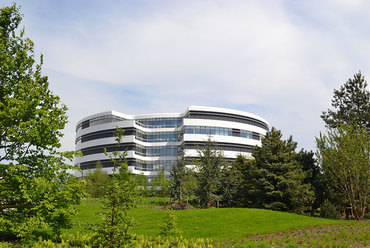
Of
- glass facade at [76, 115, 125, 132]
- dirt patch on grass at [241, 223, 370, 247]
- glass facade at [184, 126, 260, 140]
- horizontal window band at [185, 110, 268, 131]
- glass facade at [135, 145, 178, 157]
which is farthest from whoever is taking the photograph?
glass facade at [76, 115, 125, 132]

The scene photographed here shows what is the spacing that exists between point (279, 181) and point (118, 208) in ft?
70.3

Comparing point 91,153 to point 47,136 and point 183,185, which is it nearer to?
point 183,185

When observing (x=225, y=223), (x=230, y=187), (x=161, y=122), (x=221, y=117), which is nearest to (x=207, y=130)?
(x=221, y=117)

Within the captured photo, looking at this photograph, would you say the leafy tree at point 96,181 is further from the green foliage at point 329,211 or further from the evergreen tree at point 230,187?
the green foliage at point 329,211

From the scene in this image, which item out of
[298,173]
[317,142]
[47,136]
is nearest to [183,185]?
[298,173]

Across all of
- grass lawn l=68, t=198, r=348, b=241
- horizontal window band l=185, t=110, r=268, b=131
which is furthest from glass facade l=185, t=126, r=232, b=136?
grass lawn l=68, t=198, r=348, b=241

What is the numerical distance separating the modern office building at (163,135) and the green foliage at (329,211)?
36.0 meters

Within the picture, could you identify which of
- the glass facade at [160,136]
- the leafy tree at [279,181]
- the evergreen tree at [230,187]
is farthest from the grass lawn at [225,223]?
the glass facade at [160,136]

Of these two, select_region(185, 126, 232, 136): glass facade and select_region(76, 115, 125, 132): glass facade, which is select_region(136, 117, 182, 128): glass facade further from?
select_region(185, 126, 232, 136): glass facade

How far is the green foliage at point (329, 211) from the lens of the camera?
27.4 m

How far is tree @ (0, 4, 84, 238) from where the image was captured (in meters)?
12.9

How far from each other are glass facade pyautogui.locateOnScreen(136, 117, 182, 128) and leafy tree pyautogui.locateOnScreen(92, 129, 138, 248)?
61683 millimetres

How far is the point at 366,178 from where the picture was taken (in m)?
24.5

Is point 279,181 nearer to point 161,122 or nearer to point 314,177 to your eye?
point 314,177
